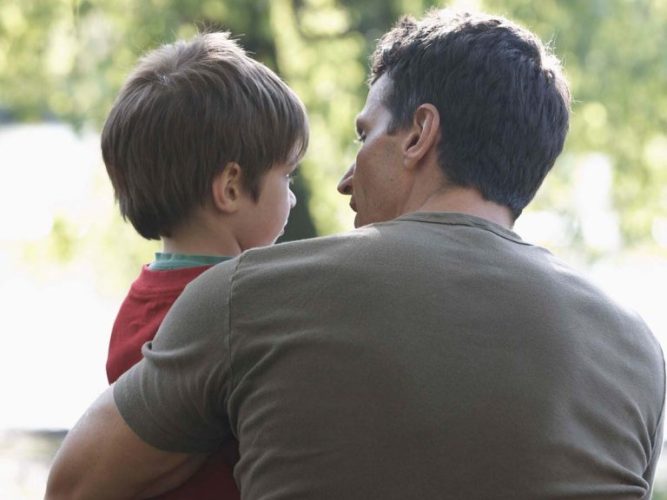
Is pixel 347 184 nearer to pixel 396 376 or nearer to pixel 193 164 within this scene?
pixel 193 164

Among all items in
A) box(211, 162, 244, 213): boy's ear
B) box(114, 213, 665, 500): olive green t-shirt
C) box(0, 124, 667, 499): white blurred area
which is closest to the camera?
box(114, 213, 665, 500): olive green t-shirt

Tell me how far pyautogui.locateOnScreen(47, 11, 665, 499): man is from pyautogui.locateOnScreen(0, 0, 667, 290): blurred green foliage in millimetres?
4848

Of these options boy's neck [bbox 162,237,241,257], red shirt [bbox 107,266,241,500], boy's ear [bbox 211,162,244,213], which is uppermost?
boy's ear [bbox 211,162,244,213]

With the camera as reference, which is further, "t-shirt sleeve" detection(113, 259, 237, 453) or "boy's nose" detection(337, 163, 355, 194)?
"boy's nose" detection(337, 163, 355, 194)

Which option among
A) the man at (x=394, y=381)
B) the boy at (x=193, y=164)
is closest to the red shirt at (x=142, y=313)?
the boy at (x=193, y=164)

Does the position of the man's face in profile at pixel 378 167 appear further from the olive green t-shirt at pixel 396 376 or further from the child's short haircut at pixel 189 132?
the olive green t-shirt at pixel 396 376

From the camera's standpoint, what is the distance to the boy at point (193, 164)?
2.19 meters

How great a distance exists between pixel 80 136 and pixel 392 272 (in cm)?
589

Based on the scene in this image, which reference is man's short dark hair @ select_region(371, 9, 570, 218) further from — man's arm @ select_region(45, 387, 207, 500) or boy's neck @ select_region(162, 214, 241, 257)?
man's arm @ select_region(45, 387, 207, 500)

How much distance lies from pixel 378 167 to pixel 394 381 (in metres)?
0.53

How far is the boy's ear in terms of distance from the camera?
2.21 metres

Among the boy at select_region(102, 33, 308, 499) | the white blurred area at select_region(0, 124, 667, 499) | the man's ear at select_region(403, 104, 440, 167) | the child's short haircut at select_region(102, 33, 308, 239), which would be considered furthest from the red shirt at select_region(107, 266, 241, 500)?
the white blurred area at select_region(0, 124, 667, 499)

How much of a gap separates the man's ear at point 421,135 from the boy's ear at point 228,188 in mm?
316

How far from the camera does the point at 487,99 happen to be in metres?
2.01
